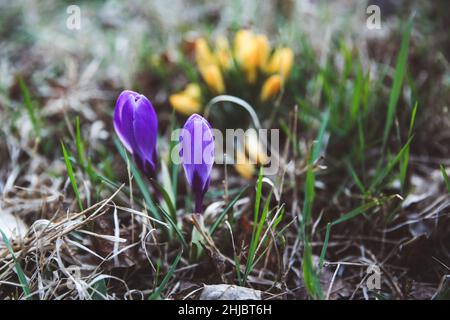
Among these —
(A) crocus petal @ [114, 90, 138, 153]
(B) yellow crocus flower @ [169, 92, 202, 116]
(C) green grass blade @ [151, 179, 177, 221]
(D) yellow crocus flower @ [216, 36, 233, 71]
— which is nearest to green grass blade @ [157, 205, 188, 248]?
(C) green grass blade @ [151, 179, 177, 221]

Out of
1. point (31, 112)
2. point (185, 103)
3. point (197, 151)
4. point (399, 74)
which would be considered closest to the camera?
point (197, 151)

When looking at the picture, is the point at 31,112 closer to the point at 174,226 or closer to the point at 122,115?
the point at 122,115

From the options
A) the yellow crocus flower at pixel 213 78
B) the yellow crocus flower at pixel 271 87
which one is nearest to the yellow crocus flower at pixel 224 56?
the yellow crocus flower at pixel 213 78

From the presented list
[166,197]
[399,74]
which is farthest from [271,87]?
[166,197]

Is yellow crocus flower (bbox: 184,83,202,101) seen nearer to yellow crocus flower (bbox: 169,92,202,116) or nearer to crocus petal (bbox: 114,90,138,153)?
yellow crocus flower (bbox: 169,92,202,116)

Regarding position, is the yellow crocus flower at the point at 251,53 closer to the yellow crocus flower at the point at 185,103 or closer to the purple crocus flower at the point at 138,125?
the yellow crocus flower at the point at 185,103

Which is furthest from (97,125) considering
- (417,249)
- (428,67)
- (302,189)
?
(428,67)

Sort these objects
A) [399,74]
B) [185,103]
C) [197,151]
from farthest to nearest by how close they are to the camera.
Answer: [185,103], [399,74], [197,151]
